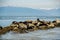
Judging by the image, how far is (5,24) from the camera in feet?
5.69

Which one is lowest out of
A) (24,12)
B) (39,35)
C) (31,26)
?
(39,35)

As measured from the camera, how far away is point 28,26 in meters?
1.74

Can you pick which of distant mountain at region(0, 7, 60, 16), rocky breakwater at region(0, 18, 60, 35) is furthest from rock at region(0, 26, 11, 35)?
distant mountain at region(0, 7, 60, 16)

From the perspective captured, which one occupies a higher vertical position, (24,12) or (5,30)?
(24,12)

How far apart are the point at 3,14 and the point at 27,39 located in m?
0.43

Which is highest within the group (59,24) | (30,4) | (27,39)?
(30,4)

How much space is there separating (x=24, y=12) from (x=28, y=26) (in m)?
0.18

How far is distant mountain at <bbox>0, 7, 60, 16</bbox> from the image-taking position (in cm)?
173

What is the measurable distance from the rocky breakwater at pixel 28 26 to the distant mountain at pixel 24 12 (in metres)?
0.09

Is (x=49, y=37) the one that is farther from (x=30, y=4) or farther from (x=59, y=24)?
(x=30, y=4)

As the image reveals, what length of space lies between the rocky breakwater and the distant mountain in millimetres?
91

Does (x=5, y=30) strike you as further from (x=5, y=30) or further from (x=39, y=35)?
(x=39, y=35)

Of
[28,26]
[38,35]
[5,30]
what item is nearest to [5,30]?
[5,30]

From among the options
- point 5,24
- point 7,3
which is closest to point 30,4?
point 7,3
